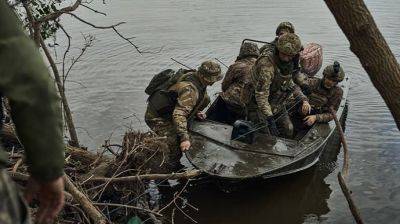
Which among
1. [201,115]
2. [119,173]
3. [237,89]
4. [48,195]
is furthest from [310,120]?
[48,195]

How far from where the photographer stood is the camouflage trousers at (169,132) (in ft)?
24.4

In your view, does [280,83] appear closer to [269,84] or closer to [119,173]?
[269,84]

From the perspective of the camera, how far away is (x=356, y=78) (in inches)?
574

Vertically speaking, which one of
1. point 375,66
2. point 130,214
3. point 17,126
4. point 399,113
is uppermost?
point 17,126

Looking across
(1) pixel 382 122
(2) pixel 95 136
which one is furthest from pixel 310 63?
(2) pixel 95 136

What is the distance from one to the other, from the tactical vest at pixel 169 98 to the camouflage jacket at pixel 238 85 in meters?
1.23

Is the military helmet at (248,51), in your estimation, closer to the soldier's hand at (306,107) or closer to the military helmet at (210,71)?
the soldier's hand at (306,107)

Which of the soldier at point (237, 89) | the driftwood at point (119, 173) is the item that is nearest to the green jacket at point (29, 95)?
the driftwood at point (119, 173)

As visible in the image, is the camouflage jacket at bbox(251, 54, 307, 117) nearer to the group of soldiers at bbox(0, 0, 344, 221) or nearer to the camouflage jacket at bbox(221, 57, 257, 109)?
the group of soldiers at bbox(0, 0, 344, 221)

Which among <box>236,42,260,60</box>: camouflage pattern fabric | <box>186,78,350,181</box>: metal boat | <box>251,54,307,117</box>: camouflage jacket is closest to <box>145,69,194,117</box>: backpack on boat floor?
<box>186,78,350,181</box>: metal boat

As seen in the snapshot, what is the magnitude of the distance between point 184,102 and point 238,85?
1850 millimetres

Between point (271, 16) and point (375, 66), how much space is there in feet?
62.9

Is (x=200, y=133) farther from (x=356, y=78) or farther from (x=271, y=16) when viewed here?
(x=271, y=16)

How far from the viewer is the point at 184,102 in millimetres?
Answer: 7172
